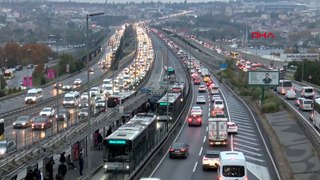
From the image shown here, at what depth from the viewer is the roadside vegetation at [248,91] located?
51.6m

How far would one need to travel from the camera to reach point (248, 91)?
69.7 meters

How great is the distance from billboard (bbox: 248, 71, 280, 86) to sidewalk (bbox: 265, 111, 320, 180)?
11057 millimetres

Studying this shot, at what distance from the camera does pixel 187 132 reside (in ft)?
139

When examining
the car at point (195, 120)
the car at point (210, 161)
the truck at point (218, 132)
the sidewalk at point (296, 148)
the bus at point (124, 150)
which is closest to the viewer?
the bus at point (124, 150)

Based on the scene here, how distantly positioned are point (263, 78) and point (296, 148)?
2703cm

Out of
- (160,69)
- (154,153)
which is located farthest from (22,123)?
(160,69)

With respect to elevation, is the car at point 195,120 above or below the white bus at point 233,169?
below

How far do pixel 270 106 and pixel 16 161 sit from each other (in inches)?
1360

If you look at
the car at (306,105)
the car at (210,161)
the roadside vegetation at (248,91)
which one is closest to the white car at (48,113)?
the roadside vegetation at (248,91)

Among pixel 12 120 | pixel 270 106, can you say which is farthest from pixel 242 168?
pixel 270 106

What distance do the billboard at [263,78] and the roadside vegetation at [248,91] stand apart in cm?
145

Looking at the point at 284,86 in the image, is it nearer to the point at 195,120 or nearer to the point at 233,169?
the point at 195,120

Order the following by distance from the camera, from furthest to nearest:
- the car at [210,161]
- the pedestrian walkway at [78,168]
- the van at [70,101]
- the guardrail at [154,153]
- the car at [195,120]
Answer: the van at [70,101]
the car at [195,120]
the car at [210,161]
the guardrail at [154,153]
the pedestrian walkway at [78,168]

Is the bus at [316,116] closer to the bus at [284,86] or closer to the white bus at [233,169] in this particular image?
the white bus at [233,169]
